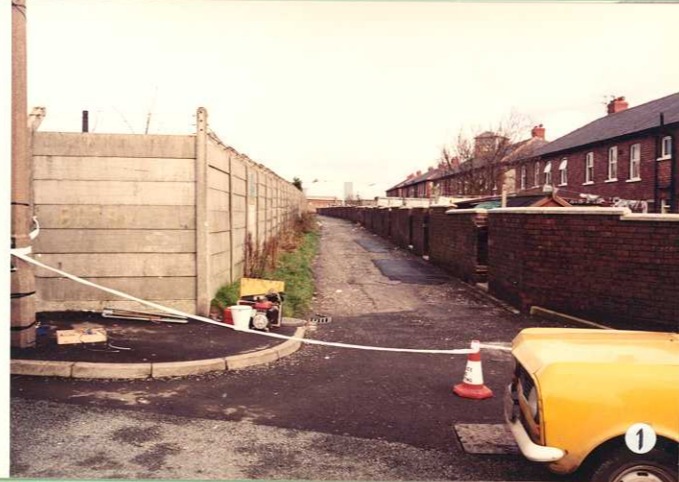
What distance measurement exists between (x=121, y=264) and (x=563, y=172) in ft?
75.7

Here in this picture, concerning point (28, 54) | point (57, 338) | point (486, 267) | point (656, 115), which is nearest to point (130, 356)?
point (57, 338)

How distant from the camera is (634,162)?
19.1m

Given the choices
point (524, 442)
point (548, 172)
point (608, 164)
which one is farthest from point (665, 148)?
point (524, 442)

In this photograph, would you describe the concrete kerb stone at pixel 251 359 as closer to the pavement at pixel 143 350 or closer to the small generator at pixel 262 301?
the pavement at pixel 143 350

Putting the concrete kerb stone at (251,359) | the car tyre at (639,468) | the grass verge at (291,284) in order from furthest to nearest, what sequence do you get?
the grass verge at (291,284), the concrete kerb stone at (251,359), the car tyre at (639,468)

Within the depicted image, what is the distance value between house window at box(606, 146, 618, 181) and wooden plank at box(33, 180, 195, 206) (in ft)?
58.7

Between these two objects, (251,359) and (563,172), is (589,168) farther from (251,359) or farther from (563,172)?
(251,359)

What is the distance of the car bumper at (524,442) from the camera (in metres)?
2.88

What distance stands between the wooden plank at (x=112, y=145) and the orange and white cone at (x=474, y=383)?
447cm

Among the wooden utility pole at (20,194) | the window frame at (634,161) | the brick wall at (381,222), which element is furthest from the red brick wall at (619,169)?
the wooden utility pole at (20,194)

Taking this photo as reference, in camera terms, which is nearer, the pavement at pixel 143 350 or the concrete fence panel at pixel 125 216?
the pavement at pixel 143 350

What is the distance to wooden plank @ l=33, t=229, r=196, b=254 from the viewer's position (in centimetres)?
712

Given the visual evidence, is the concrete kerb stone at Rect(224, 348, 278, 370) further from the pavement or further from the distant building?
the distant building

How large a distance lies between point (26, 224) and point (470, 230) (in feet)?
29.7
